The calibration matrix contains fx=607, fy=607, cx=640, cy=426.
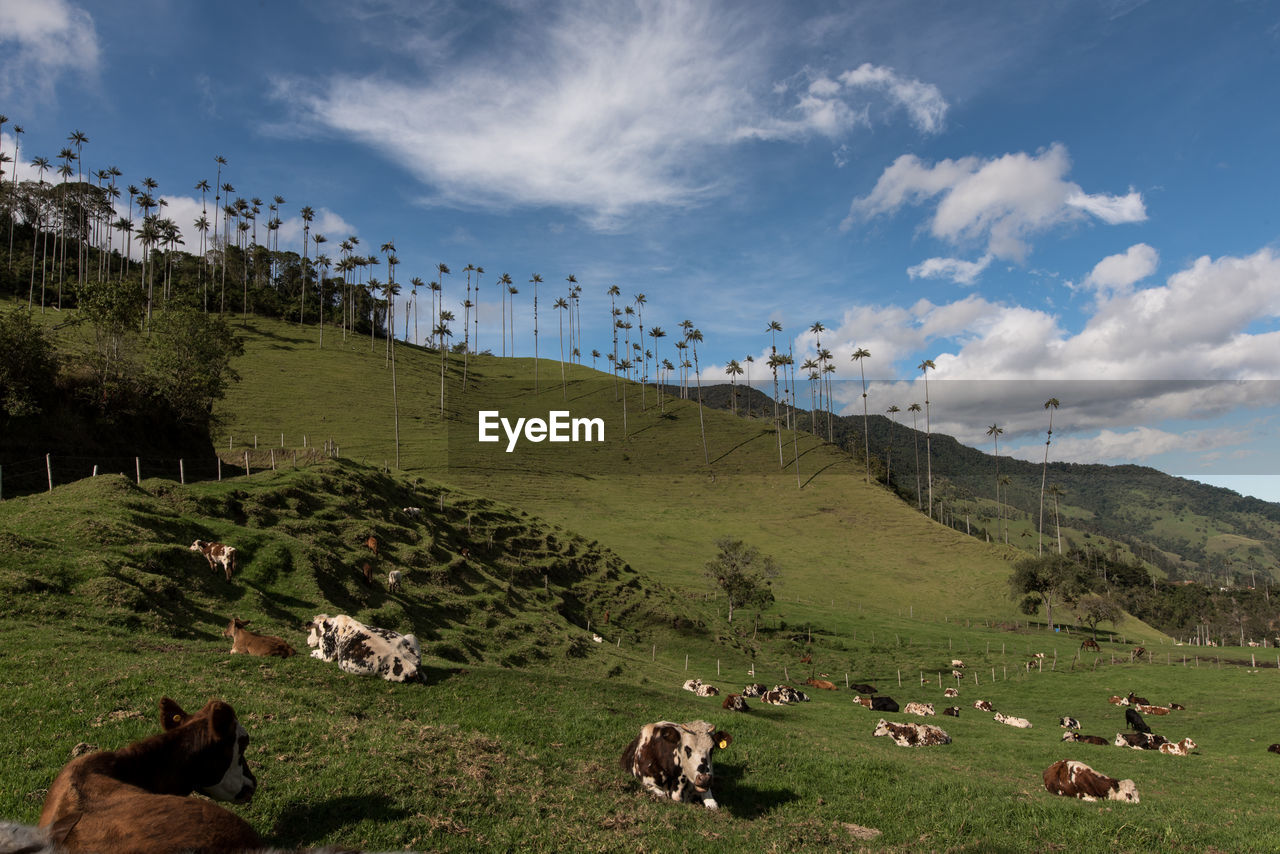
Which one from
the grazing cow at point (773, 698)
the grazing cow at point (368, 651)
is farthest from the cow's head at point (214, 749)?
the grazing cow at point (773, 698)

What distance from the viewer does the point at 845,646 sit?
177 feet

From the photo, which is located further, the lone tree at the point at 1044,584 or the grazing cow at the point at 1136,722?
the lone tree at the point at 1044,584

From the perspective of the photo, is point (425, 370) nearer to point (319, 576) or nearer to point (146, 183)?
point (146, 183)

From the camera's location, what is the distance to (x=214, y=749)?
6781 mm

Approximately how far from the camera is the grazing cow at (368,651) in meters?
14.9

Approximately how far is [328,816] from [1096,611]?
9126cm

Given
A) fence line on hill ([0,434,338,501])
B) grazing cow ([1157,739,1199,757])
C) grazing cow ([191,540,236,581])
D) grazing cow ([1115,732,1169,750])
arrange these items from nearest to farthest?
1. grazing cow ([191,540,236,581])
2. grazing cow ([1157,739,1199,757])
3. grazing cow ([1115,732,1169,750])
4. fence line on hill ([0,434,338,501])

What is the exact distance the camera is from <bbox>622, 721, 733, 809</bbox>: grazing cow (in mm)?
10594

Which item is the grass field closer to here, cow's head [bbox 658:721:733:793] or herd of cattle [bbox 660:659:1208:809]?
herd of cattle [bbox 660:659:1208:809]

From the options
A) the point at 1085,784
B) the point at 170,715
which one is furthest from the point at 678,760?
the point at 1085,784

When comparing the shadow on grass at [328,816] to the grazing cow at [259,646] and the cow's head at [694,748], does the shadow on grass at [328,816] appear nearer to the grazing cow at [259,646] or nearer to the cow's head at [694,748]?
the cow's head at [694,748]

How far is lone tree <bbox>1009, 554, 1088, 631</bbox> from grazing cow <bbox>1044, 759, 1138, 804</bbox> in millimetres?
71636

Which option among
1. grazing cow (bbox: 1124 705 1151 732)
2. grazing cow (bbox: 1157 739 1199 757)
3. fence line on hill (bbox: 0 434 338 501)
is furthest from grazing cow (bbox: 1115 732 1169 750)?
fence line on hill (bbox: 0 434 338 501)

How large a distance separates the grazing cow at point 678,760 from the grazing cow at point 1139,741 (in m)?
24.8
